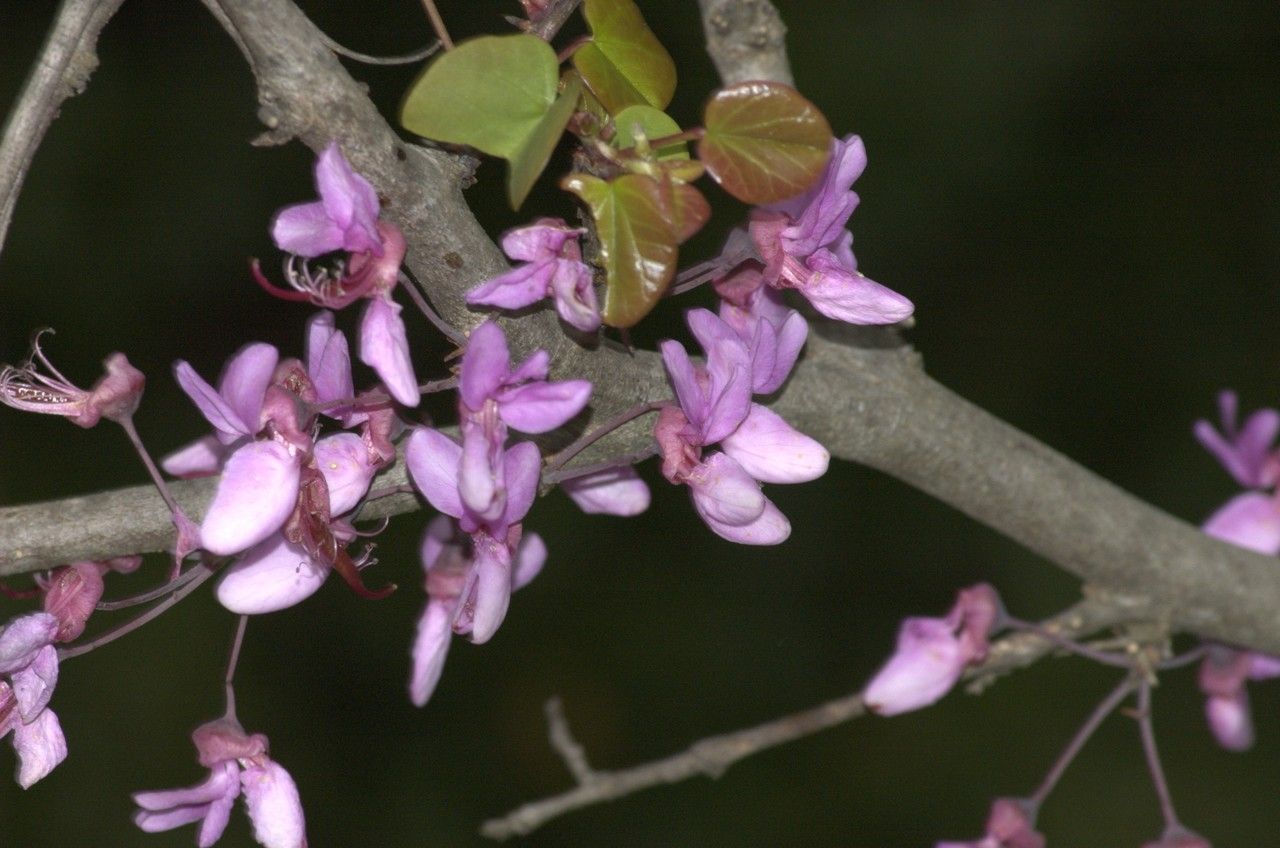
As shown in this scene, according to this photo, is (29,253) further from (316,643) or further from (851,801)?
(851,801)

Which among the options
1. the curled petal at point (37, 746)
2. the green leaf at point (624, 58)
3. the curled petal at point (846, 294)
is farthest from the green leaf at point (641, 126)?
the curled petal at point (37, 746)

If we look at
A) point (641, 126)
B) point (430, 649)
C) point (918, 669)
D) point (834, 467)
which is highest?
point (641, 126)

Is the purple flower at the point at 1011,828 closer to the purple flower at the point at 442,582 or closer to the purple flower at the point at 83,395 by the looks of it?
the purple flower at the point at 442,582

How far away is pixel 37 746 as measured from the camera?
79cm

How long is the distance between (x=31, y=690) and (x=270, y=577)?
0.48ft

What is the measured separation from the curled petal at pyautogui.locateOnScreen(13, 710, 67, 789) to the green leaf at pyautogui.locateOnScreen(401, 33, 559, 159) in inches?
16.6

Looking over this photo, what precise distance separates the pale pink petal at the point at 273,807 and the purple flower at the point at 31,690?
116 mm

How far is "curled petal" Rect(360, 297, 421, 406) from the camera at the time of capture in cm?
70

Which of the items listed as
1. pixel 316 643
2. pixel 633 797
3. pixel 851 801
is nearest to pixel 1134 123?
pixel 851 801

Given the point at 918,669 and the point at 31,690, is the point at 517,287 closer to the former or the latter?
the point at 31,690

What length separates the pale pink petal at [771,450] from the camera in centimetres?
81

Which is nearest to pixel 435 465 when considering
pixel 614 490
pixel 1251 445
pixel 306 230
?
pixel 306 230

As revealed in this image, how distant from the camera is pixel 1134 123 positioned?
2.58 meters

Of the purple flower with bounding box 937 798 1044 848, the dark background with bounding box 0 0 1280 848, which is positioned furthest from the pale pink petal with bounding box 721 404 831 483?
the dark background with bounding box 0 0 1280 848
